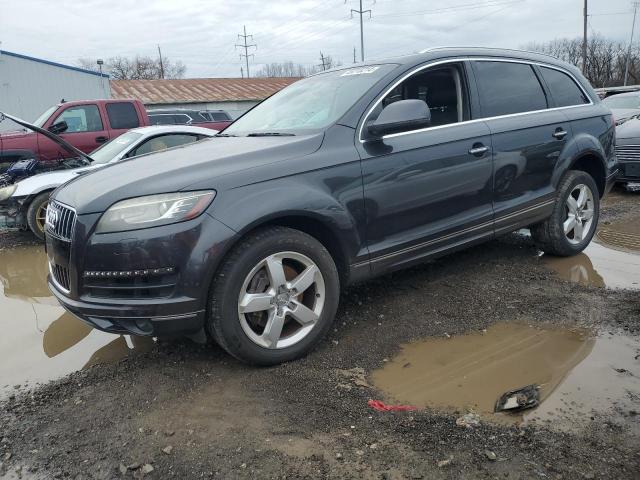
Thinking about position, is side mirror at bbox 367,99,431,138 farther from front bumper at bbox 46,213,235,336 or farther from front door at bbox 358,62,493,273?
front bumper at bbox 46,213,235,336

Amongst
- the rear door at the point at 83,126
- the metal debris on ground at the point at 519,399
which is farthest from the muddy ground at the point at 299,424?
the rear door at the point at 83,126

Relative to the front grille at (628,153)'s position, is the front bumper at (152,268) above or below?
above

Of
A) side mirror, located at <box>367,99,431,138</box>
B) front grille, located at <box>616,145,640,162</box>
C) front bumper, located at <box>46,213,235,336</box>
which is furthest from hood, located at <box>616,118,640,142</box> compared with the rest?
front bumper, located at <box>46,213,235,336</box>

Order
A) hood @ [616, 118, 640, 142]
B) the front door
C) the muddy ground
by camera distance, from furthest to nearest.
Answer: hood @ [616, 118, 640, 142] → the front door → the muddy ground

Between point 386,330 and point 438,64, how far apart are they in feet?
6.75

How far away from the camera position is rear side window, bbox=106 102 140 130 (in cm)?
1014

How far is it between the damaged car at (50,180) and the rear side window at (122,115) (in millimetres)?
3319

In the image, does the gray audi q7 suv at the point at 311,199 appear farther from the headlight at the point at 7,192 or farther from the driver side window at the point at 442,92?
the headlight at the point at 7,192

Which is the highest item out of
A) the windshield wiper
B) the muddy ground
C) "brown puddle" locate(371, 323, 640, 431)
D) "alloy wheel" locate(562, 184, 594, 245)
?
the windshield wiper

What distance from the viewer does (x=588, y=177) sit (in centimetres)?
500

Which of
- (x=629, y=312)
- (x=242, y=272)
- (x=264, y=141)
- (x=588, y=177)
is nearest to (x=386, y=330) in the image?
(x=242, y=272)

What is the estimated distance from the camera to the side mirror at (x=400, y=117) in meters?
3.30

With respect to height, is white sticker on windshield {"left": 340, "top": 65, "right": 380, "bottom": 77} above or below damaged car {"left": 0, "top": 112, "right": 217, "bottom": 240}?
above

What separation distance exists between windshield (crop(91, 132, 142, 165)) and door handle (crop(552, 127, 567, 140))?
5137 millimetres
